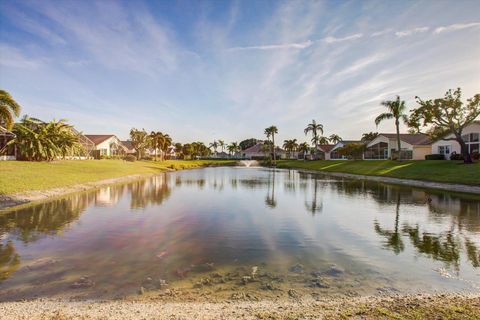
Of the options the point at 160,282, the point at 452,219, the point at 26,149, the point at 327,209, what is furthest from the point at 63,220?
the point at 26,149

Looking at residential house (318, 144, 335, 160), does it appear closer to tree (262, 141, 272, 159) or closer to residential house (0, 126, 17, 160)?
tree (262, 141, 272, 159)

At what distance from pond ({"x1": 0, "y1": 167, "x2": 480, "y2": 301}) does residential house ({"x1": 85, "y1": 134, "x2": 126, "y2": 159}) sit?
61911 mm

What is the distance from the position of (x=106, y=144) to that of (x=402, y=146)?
83.2 meters

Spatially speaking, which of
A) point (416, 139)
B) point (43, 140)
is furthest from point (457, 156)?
point (43, 140)

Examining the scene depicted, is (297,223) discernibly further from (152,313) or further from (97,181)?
(97,181)

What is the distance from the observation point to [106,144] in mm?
86688

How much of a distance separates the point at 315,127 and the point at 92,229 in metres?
111

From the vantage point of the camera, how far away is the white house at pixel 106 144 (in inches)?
3238

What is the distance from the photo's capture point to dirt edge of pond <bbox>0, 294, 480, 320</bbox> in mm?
7023

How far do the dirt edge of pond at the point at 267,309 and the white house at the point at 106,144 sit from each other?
7706cm

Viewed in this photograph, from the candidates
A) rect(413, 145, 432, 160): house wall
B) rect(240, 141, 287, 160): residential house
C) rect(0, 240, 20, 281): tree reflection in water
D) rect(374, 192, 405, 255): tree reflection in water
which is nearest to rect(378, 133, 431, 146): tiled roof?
rect(413, 145, 432, 160): house wall

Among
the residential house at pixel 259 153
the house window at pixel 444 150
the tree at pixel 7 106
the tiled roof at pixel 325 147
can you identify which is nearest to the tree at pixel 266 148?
the residential house at pixel 259 153

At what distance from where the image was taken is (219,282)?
30.9 feet

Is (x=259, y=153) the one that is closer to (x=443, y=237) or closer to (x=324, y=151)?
(x=324, y=151)
